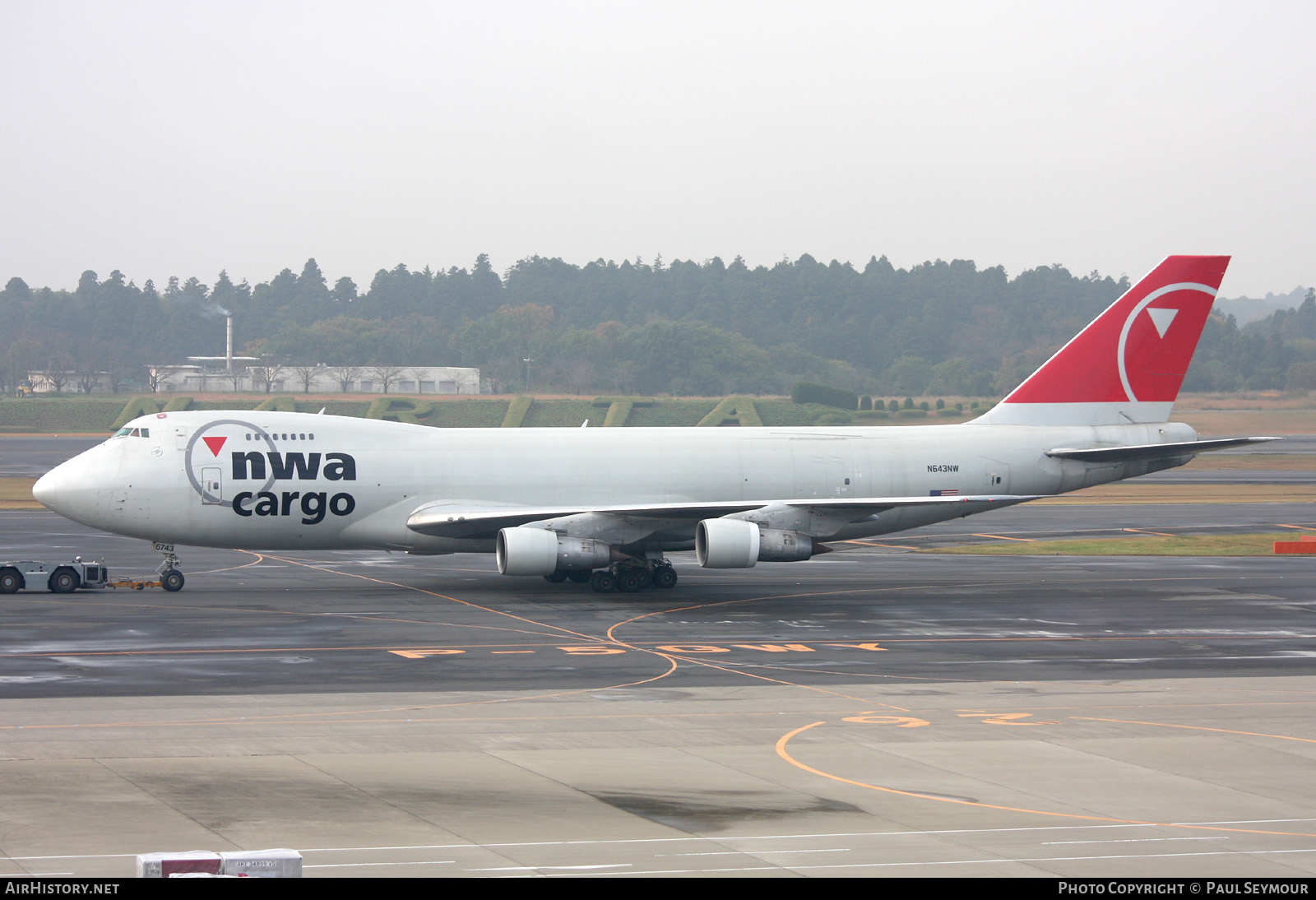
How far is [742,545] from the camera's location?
35.7m

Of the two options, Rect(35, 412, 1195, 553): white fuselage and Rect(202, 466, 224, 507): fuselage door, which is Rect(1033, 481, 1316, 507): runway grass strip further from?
Rect(202, 466, 224, 507): fuselage door

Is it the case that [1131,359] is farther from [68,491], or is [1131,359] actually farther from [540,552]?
[68,491]

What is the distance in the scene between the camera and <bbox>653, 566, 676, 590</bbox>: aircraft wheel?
39.0 m

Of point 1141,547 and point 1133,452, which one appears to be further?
point 1141,547

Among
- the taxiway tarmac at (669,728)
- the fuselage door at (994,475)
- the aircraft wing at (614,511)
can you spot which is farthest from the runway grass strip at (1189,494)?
Answer: the taxiway tarmac at (669,728)

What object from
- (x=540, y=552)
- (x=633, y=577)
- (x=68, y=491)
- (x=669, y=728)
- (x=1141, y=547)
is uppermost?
(x=68, y=491)

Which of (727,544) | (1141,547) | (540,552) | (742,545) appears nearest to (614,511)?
(540,552)

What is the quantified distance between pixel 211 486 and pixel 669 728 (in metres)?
20.4

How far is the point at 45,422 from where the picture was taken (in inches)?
5782

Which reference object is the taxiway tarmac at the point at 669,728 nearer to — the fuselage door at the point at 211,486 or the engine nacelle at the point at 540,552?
the engine nacelle at the point at 540,552

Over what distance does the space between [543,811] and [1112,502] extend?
61749 millimetres

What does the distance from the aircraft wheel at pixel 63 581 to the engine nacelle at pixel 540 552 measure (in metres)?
12.1
